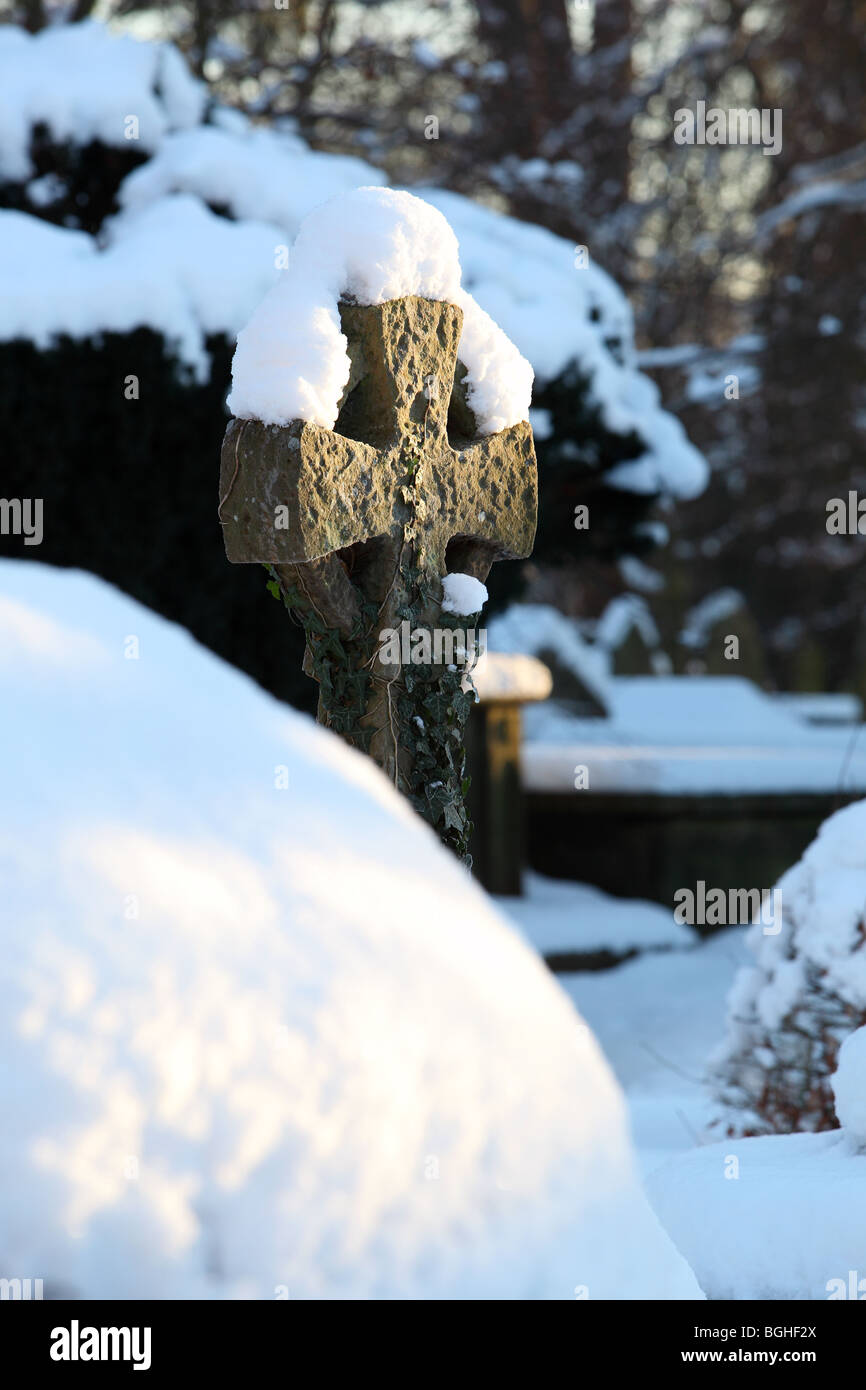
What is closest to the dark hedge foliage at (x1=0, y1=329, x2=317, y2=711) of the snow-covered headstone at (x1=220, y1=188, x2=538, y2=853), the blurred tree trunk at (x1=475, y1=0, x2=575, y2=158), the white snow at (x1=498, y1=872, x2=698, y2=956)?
the white snow at (x1=498, y1=872, x2=698, y2=956)

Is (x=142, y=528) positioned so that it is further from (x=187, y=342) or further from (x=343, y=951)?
(x=343, y=951)

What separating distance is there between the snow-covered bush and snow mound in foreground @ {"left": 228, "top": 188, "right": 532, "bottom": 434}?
1659 mm

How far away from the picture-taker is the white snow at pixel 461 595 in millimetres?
3371

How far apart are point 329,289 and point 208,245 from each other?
335 centimetres

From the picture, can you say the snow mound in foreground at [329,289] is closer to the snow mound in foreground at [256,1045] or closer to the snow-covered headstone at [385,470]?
the snow-covered headstone at [385,470]

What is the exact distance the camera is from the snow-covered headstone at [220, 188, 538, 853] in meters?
2.97

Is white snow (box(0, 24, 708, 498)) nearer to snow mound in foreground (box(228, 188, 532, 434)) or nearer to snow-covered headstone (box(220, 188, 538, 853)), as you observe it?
snow-covered headstone (box(220, 188, 538, 853))

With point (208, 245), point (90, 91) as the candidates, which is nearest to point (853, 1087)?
point (208, 245)

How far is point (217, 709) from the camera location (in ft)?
4.34

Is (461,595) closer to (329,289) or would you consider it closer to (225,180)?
(329,289)

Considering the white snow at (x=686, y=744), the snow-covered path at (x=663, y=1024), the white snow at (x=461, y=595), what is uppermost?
the white snow at (x=461, y=595)

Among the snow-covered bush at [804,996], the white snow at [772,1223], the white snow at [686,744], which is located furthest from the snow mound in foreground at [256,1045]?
the white snow at [686,744]

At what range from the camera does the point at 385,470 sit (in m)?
3.18

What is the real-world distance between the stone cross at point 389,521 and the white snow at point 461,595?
0.03 meters
